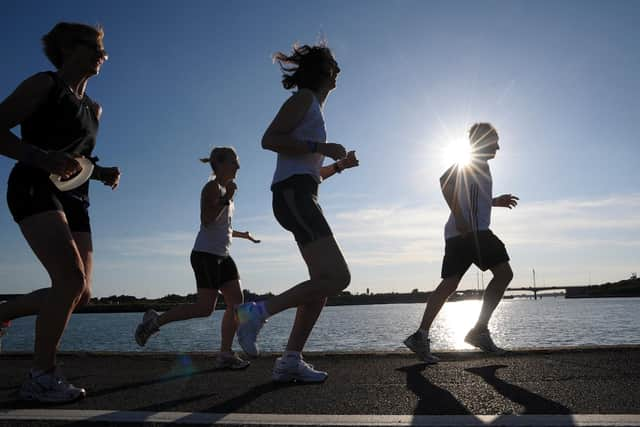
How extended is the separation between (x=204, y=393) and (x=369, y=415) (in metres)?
1.07

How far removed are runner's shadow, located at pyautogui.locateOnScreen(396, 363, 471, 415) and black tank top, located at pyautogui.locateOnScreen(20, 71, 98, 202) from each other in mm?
2209

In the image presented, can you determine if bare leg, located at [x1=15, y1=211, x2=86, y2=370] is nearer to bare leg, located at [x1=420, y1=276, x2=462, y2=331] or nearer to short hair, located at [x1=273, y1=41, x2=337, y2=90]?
short hair, located at [x1=273, y1=41, x2=337, y2=90]

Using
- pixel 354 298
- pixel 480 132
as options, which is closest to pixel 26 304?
pixel 480 132

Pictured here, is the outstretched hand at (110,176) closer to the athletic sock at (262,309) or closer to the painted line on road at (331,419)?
the athletic sock at (262,309)

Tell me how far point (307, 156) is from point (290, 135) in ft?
0.57

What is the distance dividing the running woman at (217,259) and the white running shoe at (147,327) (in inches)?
0.4

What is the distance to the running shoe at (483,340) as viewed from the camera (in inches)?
179

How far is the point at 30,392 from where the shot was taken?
8.43ft

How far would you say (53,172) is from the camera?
2.56 m

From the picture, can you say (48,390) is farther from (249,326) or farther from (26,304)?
(249,326)

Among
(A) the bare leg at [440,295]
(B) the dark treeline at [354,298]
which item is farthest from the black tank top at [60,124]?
(B) the dark treeline at [354,298]

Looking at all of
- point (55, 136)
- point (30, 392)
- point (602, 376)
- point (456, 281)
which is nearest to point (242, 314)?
point (30, 392)

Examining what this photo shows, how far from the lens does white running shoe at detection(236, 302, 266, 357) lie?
2.92 m

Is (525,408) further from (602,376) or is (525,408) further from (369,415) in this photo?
(602,376)
